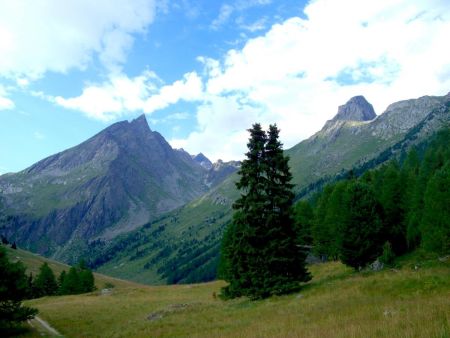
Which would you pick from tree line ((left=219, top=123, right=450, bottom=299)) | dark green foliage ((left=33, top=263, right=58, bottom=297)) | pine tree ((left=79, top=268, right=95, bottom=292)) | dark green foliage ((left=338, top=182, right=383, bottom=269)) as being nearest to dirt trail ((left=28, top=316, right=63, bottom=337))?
tree line ((left=219, top=123, right=450, bottom=299))

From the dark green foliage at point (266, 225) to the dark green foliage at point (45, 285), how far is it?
293 feet

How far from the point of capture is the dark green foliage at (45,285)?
104 metres

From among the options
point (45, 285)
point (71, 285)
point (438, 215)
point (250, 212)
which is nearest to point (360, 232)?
point (438, 215)

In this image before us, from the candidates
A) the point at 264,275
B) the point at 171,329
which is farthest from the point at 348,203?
the point at 171,329

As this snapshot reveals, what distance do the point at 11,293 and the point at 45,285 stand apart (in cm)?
8477

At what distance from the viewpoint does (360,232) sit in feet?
137

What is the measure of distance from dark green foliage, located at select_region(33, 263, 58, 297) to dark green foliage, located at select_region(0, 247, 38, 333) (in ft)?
271

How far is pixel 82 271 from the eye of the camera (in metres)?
104

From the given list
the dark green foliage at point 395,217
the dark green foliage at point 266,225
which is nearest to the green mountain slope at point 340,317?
the dark green foliage at point 266,225

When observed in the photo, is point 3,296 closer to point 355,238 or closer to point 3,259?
point 3,259

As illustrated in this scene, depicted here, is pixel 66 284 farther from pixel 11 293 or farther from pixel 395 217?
pixel 395 217

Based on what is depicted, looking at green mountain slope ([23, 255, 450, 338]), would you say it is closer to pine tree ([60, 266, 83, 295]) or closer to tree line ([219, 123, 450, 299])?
tree line ([219, 123, 450, 299])

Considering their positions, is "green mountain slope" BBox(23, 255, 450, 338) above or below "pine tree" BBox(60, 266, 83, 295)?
above

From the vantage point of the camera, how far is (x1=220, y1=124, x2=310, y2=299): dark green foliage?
30453 mm
